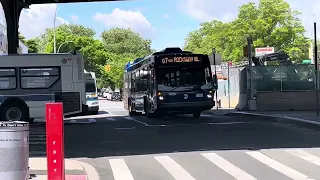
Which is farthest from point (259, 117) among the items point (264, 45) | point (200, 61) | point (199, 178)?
point (264, 45)

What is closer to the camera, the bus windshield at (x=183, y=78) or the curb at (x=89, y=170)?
the curb at (x=89, y=170)

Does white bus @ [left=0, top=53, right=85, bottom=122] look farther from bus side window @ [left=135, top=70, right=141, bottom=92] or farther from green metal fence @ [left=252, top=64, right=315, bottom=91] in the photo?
green metal fence @ [left=252, top=64, right=315, bottom=91]

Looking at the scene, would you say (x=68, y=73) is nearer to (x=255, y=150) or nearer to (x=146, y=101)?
(x=146, y=101)

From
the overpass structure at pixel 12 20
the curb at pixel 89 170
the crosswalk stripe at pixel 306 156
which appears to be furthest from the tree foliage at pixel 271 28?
the curb at pixel 89 170

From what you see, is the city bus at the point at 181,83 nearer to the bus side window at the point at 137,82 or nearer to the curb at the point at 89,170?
the bus side window at the point at 137,82

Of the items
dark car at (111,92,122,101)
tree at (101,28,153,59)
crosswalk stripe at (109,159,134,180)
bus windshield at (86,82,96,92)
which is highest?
tree at (101,28,153,59)

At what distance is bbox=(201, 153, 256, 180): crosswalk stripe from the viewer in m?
8.84

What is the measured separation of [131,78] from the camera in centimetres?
3041

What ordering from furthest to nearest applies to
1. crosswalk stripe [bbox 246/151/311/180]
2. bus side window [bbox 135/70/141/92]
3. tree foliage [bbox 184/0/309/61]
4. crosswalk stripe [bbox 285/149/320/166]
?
tree foliage [bbox 184/0/309/61] → bus side window [bbox 135/70/141/92] → crosswalk stripe [bbox 285/149/320/166] → crosswalk stripe [bbox 246/151/311/180]

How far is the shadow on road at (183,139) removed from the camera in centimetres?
1242

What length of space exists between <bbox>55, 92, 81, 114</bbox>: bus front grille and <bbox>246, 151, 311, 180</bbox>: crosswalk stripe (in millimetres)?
11187

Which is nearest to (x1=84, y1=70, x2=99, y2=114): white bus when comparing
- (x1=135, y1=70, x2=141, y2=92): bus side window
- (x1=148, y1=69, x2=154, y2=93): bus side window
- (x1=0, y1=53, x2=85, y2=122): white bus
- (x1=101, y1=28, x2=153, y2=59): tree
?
(x1=135, y1=70, x2=141, y2=92): bus side window

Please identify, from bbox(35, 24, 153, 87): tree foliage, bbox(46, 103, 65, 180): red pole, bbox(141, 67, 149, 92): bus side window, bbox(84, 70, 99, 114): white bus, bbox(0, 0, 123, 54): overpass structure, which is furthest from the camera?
bbox(35, 24, 153, 87): tree foliage

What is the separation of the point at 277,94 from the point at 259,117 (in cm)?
433
